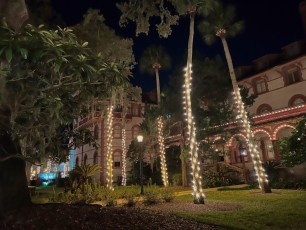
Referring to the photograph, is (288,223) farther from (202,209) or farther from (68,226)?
(68,226)

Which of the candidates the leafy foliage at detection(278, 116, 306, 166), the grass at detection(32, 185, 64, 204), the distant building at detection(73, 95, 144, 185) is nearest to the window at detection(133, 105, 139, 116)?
the distant building at detection(73, 95, 144, 185)

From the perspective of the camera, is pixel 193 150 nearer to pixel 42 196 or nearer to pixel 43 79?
pixel 43 79

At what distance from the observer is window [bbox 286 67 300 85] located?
25292 millimetres

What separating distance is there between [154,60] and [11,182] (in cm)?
2416

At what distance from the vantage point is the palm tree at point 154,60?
29388 mm

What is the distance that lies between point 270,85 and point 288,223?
22398 millimetres

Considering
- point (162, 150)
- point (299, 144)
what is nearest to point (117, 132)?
point (162, 150)

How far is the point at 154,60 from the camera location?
29.3m

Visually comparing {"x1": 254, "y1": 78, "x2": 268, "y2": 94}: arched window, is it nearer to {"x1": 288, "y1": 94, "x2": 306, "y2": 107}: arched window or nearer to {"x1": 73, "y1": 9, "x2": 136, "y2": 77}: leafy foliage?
{"x1": 288, "y1": 94, "x2": 306, "y2": 107}: arched window

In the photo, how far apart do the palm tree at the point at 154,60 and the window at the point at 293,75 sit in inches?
521

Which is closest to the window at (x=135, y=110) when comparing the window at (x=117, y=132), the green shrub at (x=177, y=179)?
the window at (x=117, y=132)

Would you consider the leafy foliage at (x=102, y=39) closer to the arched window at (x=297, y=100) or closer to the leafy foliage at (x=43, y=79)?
the leafy foliage at (x=43, y=79)

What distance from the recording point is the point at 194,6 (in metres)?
14.9

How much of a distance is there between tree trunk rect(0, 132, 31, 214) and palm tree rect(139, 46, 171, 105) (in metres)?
22.9
